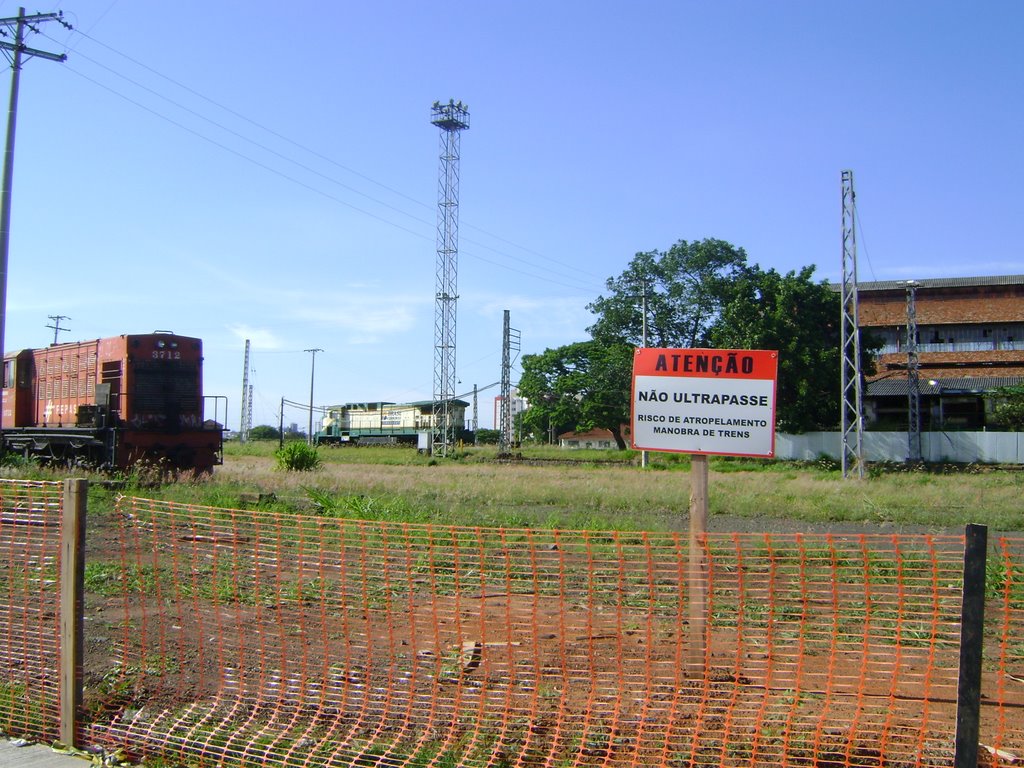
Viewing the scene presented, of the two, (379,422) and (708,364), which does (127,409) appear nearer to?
(708,364)

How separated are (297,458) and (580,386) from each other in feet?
117

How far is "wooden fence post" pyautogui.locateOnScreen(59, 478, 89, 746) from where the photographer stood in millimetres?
5051

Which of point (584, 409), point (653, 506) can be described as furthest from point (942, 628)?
point (584, 409)

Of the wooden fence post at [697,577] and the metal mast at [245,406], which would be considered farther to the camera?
the metal mast at [245,406]

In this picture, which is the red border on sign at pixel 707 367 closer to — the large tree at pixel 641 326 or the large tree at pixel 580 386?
the large tree at pixel 641 326

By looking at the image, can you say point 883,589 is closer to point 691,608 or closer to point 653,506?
point 691,608

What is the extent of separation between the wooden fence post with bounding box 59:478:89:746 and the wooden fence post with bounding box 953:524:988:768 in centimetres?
456

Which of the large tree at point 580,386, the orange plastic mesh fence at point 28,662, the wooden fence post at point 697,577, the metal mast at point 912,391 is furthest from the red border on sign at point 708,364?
the large tree at point 580,386

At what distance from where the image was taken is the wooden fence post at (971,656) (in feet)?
11.3

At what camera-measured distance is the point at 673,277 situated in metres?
62.9

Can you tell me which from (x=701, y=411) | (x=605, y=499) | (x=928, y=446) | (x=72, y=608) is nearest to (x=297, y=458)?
(x=605, y=499)

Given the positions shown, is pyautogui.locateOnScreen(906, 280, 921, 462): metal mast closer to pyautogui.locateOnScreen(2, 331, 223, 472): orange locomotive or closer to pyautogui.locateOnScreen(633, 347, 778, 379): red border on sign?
pyautogui.locateOnScreen(2, 331, 223, 472): orange locomotive

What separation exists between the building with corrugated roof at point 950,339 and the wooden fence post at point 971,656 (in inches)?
1948

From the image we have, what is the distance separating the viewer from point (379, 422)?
6544cm
